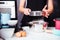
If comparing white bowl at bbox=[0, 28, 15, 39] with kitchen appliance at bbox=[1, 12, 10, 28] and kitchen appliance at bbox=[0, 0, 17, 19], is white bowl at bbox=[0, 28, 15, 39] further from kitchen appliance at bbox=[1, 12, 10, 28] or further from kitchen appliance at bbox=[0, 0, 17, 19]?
kitchen appliance at bbox=[0, 0, 17, 19]

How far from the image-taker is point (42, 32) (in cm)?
121

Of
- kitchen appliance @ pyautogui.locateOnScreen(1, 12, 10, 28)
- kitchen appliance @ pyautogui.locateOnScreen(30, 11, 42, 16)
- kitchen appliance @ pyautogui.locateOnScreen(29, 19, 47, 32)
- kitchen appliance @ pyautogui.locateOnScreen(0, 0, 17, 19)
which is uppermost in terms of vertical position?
kitchen appliance @ pyautogui.locateOnScreen(0, 0, 17, 19)

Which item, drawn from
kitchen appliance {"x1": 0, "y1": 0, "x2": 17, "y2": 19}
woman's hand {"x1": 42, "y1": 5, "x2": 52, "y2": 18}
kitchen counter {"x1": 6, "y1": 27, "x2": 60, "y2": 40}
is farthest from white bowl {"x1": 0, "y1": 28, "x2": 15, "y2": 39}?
woman's hand {"x1": 42, "y1": 5, "x2": 52, "y2": 18}

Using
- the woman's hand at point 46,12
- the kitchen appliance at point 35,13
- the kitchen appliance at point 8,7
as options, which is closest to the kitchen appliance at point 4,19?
the kitchen appliance at point 8,7

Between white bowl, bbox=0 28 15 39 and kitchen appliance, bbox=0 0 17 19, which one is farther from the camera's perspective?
kitchen appliance, bbox=0 0 17 19

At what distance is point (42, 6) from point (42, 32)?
242mm

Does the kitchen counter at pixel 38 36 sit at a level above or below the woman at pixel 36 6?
below

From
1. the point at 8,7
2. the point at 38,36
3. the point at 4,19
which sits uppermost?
the point at 8,7

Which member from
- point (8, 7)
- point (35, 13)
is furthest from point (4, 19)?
point (35, 13)

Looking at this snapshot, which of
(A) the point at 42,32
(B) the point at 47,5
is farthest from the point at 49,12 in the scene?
(A) the point at 42,32

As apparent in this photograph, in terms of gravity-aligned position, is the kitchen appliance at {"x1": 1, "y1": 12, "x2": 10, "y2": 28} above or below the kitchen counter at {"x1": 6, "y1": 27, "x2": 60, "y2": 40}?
above

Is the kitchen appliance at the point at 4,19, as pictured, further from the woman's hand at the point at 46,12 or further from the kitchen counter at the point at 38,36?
the woman's hand at the point at 46,12

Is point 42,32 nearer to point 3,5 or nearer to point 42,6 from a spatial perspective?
point 42,6

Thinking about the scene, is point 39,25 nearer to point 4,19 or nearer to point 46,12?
point 46,12
